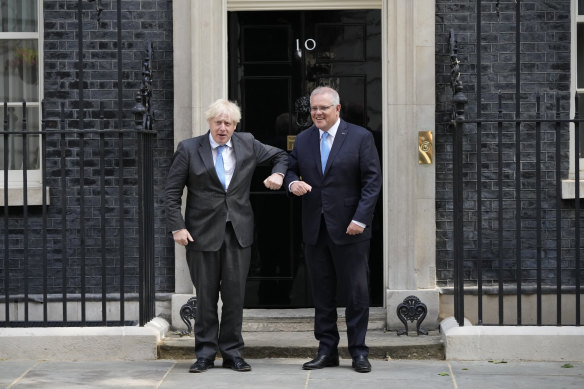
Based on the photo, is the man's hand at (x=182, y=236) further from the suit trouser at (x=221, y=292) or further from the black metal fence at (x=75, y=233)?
the black metal fence at (x=75, y=233)

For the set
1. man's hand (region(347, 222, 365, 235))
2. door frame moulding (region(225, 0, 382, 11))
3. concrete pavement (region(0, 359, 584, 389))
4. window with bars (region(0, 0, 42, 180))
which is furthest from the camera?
window with bars (region(0, 0, 42, 180))

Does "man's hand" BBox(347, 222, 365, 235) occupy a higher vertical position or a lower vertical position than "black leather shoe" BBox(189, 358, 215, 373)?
higher

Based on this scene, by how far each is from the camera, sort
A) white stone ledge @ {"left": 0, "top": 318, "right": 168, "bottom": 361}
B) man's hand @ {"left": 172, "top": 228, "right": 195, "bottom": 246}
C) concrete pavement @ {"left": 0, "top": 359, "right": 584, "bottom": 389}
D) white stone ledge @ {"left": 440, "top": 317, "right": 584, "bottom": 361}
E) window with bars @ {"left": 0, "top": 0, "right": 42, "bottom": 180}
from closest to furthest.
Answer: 1. concrete pavement @ {"left": 0, "top": 359, "right": 584, "bottom": 389}
2. man's hand @ {"left": 172, "top": 228, "right": 195, "bottom": 246}
3. white stone ledge @ {"left": 440, "top": 317, "right": 584, "bottom": 361}
4. white stone ledge @ {"left": 0, "top": 318, "right": 168, "bottom": 361}
5. window with bars @ {"left": 0, "top": 0, "right": 42, "bottom": 180}

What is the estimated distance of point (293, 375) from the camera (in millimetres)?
7078

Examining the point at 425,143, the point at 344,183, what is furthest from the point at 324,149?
the point at 425,143

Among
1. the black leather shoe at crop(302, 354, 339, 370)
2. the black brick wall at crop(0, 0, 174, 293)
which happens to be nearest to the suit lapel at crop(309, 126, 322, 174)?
the black leather shoe at crop(302, 354, 339, 370)

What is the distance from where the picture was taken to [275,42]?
346 inches

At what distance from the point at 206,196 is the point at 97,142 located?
170cm

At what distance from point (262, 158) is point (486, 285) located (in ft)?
7.40

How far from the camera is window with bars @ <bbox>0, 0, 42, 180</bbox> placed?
8734mm

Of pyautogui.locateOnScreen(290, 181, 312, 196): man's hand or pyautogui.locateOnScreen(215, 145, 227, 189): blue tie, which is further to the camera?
pyautogui.locateOnScreen(215, 145, 227, 189): blue tie

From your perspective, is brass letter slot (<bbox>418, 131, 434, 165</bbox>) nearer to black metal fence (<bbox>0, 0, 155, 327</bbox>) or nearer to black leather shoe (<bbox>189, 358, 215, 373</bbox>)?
black metal fence (<bbox>0, 0, 155, 327</bbox>)

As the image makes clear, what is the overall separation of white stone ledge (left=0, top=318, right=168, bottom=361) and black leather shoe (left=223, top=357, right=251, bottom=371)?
0.67 metres

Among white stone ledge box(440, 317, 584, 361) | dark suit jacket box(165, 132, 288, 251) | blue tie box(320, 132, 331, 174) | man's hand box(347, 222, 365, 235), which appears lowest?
white stone ledge box(440, 317, 584, 361)
